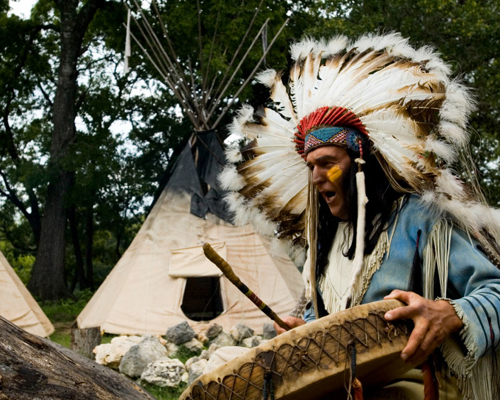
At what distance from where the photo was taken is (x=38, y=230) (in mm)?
18125

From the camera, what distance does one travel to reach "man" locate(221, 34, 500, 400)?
1.82 m

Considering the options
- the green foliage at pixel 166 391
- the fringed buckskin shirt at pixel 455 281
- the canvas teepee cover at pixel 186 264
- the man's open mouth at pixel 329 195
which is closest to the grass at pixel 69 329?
the green foliage at pixel 166 391

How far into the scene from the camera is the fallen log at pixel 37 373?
1396 mm

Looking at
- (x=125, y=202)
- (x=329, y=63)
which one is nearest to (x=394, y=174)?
(x=329, y=63)

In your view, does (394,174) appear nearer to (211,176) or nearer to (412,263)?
(412,263)

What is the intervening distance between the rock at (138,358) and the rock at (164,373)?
0.23 meters

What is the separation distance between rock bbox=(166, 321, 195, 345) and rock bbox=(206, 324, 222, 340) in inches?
Answer: 13.4

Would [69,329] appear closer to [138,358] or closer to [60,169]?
[138,358]

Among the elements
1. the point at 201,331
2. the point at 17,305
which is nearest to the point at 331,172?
the point at 201,331

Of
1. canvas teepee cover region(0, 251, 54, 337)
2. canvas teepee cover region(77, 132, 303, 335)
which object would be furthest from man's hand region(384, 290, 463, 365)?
canvas teepee cover region(77, 132, 303, 335)

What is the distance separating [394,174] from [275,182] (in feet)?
2.14

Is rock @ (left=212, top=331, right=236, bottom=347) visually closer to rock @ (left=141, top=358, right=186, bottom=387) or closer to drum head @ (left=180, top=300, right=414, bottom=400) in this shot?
rock @ (left=141, top=358, right=186, bottom=387)

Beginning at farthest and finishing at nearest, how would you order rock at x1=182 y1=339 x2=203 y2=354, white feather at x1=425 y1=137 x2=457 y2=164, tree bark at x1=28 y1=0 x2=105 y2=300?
tree bark at x1=28 y1=0 x2=105 y2=300, rock at x1=182 y1=339 x2=203 y2=354, white feather at x1=425 y1=137 x2=457 y2=164

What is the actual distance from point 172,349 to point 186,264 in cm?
217
